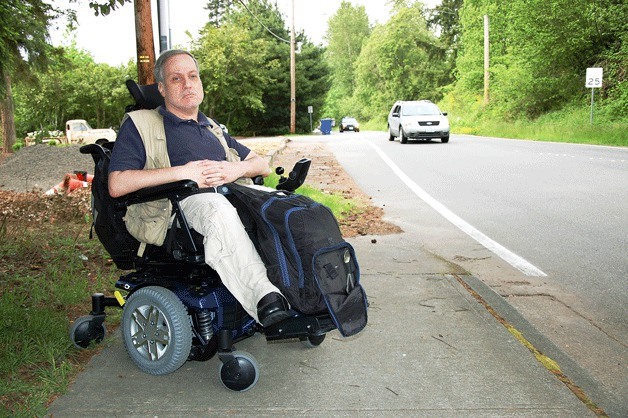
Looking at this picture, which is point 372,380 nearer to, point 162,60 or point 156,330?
point 156,330

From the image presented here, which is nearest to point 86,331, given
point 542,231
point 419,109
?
point 542,231

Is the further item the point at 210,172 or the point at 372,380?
the point at 210,172

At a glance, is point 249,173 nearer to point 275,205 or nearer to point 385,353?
point 275,205

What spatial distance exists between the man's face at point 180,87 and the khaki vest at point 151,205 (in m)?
0.12

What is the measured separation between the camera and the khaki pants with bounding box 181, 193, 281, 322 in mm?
3121

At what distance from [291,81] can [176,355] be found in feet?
159

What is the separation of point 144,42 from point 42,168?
9.08 metres

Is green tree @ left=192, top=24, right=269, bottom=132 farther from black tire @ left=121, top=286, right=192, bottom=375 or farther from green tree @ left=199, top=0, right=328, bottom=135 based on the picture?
black tire @ left=121, top=286, right=192, bottom=375

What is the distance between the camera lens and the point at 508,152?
18.5m

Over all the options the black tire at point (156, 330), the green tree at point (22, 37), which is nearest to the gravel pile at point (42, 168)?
the green tree at point (22, 37)

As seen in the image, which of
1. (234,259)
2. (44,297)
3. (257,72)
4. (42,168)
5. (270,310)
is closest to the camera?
(270,310)

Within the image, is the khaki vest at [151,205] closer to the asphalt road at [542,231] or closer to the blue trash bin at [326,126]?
the asphalt road at [542,231]

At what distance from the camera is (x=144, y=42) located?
6.77 metres

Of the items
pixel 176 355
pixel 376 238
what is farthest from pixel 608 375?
pixel 376 238
